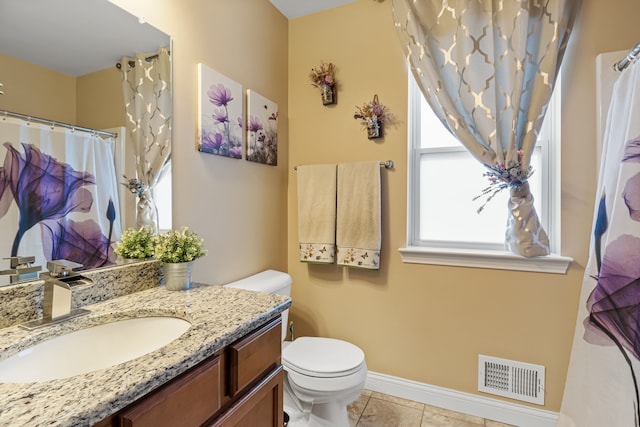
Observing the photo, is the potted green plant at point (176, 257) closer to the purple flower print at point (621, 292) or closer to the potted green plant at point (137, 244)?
the potted green plant at point (137, 244)

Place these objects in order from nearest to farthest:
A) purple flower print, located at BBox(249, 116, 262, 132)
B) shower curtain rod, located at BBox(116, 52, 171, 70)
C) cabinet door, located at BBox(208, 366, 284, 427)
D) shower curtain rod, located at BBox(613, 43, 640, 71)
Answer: cabinet door, located at BBox(208, 366, 284, 427)
shower curtain rod, located at BBox(116, 52, 171, 70)
shower curtain rod, located at BBox(613, 43, 640, 71)
purple flower print, located at BBox(249, 116, 262, 132)

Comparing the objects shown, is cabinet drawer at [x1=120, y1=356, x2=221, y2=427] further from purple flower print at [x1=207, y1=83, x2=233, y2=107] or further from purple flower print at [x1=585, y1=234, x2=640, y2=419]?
purple flower print at [x1=585, y1=234, x2=640, y2=419]

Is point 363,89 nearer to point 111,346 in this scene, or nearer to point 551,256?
point 551,256

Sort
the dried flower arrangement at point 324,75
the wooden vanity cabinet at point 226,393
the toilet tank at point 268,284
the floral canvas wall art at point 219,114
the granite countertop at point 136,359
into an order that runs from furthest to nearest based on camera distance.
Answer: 1. the dried flower arrangement at point 324,75
2. the toilet tank at point 268,284
3. the floral canvas wall art at point 219,114
4. the wooden vanity cabinet at point 226,393
5. the granite countertop at point 136,359

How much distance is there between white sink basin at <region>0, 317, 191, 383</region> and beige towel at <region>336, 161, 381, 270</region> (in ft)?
3.92

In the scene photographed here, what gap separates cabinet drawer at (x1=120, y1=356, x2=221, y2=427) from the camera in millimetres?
608

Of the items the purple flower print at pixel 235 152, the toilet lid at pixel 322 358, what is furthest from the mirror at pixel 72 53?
the toilet lid at pixel 322 358

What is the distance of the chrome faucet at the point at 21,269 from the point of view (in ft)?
2.86

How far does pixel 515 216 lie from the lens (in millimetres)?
1582

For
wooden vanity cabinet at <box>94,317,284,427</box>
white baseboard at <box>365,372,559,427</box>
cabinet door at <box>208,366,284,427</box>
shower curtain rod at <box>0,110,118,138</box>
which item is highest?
shower curtain rod at <box>0,110,118,138</box>

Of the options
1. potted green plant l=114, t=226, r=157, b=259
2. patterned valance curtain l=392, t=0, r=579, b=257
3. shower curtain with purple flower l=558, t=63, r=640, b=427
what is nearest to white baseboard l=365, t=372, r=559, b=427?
shower curtain with purple flower l=558, t=63, r=640, b=427

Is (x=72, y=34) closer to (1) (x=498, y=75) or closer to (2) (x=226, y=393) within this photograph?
(2) (x=226, y=393)

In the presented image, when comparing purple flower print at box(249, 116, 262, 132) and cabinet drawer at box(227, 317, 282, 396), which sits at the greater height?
purple flower print at box(249, 116, 262, 132)

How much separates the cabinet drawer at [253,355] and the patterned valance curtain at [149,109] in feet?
2.57
